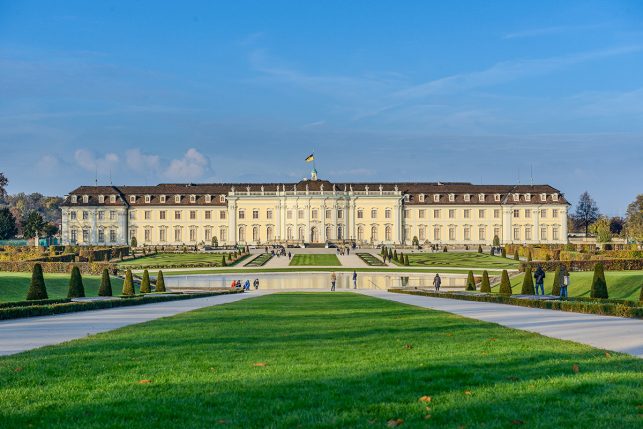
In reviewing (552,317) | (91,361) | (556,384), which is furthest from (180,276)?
(556,384)

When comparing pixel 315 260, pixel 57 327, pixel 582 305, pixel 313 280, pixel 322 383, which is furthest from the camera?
pixel 315 260

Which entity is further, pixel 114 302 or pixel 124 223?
pixel 124 223

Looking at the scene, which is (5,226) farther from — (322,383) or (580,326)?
(322,383)

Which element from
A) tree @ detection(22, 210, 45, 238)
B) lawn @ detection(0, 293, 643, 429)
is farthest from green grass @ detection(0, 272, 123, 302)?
tree @ detection(22, 210, 45, 238)

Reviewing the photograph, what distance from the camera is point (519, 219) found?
9062 centimetres

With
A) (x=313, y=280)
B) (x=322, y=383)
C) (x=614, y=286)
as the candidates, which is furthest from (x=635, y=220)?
(x=322, y=383)

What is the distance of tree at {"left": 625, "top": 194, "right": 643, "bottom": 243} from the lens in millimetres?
81488

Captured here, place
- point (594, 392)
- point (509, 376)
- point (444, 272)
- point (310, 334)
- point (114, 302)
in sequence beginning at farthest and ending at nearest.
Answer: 1. point (444, 272)
2. point (114, 302)
3. point (310, 334)
4. point (509, 376)
5. point (594, 392)

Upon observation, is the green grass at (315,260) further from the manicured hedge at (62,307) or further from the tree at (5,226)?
the tree at (5,226)

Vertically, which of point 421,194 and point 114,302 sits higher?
point 421,194

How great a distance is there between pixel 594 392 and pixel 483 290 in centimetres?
2533

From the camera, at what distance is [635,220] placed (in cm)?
9794

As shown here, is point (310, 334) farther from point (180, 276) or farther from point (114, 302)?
point (180, 276)

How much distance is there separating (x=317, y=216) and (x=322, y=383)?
275 ft
